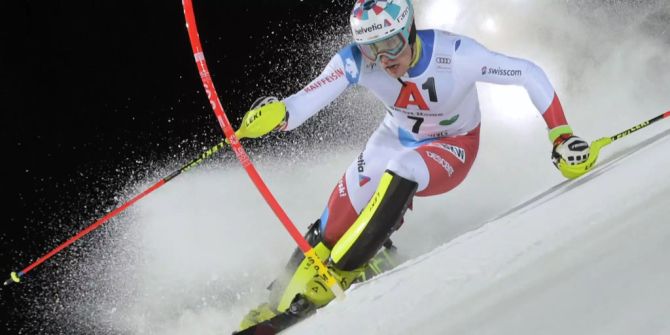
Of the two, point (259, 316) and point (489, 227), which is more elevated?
point (259, 316)

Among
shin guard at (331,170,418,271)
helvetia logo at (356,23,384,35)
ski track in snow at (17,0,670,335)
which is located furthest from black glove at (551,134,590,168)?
helvetia logo at (356,23,384,35)

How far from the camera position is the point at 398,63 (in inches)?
114

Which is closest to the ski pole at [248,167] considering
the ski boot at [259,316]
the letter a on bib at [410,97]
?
the ski boot at [259,316]

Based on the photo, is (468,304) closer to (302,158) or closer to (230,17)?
(302,158)

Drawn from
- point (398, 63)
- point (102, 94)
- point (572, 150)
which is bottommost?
point (572, 150)

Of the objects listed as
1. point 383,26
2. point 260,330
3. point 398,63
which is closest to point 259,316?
point 260,330

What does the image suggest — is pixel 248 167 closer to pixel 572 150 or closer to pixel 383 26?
pixel 383 26

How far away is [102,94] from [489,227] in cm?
407

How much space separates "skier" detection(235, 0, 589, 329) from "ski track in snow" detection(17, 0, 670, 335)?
290 millimetres

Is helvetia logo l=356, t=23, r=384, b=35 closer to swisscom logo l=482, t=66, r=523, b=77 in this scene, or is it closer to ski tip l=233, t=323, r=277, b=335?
swisscom logo l=482, t=66, r=523, b=77

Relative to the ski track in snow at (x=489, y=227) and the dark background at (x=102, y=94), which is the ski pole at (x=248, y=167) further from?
the dark background at (x=102, y=94)

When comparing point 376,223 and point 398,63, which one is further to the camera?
point 398,63

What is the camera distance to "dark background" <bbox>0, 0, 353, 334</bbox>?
4.84 metres

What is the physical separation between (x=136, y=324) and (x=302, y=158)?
2.25 m
